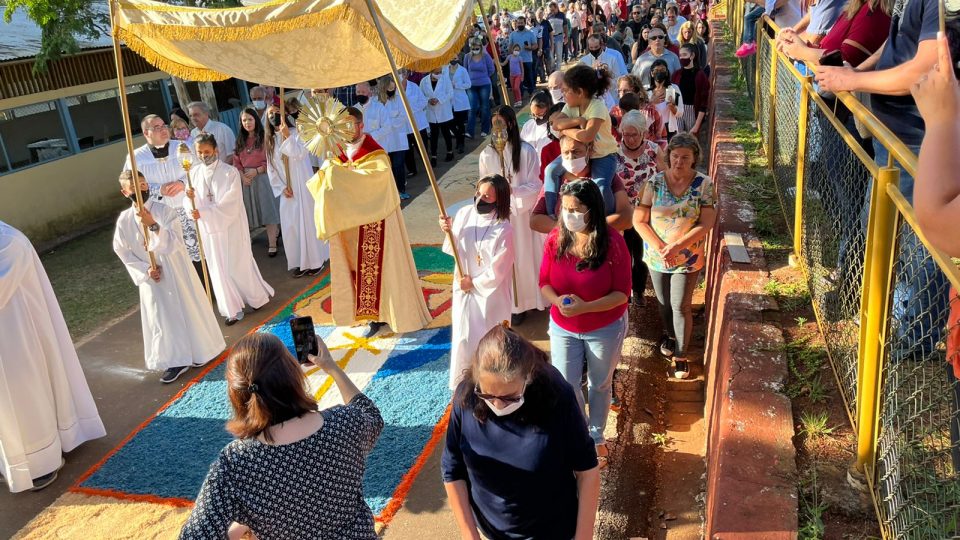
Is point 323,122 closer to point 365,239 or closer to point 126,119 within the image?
point 365,239

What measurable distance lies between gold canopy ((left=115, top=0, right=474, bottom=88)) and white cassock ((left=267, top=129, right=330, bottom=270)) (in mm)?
2447

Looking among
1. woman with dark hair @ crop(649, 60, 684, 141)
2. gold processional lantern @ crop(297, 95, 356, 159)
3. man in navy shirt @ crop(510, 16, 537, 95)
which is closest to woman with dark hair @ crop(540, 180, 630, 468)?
gold processional lantern @ crop(297, 95, 356, 159)

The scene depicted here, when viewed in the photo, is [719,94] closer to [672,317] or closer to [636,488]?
[672,317]

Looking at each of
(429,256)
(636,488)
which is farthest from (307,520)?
(429,256)

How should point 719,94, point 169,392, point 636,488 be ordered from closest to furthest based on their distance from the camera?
point 636,488 < point 169,392 < point 719,94

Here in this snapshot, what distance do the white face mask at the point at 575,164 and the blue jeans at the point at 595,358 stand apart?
4.80ft

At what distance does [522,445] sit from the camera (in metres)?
2.55

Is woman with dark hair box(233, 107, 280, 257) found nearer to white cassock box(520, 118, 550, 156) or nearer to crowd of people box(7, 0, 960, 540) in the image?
crowd of people box(7, 0, 960, 540)

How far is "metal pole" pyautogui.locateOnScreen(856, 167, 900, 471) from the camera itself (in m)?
2.49

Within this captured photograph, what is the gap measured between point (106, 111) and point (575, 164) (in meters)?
9.22

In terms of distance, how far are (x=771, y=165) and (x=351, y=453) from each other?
16.1 ft

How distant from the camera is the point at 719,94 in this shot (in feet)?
33.9

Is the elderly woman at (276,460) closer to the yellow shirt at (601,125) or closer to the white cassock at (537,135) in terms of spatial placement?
the yellow shirt at (601,125)

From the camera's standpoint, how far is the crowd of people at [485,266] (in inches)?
98.3
